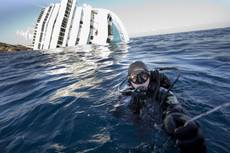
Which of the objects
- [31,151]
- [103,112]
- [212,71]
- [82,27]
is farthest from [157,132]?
[82,27]

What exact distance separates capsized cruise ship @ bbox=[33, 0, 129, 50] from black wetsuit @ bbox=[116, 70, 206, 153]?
80.6 ft

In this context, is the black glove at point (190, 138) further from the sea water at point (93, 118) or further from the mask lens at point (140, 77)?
the mask lens at point (140, 77)

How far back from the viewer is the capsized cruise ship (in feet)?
94.6

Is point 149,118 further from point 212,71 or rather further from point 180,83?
point 212,71

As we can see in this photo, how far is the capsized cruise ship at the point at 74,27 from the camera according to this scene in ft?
94.6

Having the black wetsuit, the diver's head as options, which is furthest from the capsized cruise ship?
the diver's head

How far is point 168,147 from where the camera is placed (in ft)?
11.6

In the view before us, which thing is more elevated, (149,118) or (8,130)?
(149,118)

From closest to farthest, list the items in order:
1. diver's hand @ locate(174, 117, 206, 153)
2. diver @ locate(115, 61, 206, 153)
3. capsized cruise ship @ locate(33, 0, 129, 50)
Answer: diver's hand @ locate(174, 117, 206, 153)
diver @ locate(115, 61, 206, 153)
capsized cruise ship @ locate(33, 0, 129, 50)

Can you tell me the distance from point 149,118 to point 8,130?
3.14m

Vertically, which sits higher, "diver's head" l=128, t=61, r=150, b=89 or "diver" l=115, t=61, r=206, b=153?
"diver's head" l=128, t=61, r=150, b=89

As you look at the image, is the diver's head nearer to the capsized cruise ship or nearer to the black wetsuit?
the black wetsuit

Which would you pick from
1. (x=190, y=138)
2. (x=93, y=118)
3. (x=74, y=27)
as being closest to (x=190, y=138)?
(x=190, y=138)

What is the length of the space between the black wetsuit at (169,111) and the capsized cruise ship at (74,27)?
24555mm
